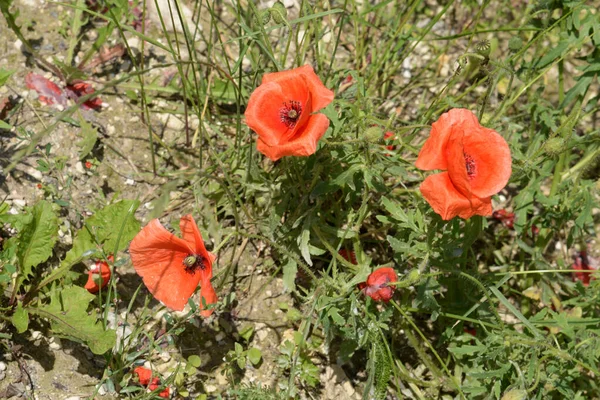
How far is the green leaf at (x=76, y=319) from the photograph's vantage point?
268 centimetres

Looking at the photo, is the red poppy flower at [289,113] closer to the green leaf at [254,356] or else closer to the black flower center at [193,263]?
the black flower center at [193,263]

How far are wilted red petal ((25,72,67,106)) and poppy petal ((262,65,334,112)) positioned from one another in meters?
1.42

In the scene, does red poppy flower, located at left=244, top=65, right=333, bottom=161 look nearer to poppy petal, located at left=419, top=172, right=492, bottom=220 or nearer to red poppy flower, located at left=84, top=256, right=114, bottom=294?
poppy petal, located at left=419, top=172, right=492, bottom=220

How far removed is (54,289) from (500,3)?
10.5 ft

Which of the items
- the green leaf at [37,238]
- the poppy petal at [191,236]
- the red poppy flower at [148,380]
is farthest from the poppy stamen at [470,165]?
the green leaf at [37,238]

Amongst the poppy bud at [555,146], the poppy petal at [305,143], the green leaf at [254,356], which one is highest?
the poppy petal at [305,143]

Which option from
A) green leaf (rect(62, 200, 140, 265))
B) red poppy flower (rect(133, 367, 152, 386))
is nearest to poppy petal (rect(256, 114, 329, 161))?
green leaf (rect(62, 200, 140, 265))

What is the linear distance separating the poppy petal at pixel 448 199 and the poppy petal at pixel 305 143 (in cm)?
41

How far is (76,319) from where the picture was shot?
2723mm

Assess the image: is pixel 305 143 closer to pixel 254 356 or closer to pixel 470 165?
pixel 470 165

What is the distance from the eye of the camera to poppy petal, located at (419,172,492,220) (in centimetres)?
230

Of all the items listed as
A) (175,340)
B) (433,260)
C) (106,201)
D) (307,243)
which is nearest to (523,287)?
(433,260)

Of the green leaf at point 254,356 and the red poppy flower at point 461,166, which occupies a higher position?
the red poppy flower at point 461,166

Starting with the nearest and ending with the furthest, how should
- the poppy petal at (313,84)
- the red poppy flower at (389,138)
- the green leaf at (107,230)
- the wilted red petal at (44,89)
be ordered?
the poppy petal at (313,84), the red poppy flower at (389,138), the green leaf at (107,230), the wilted red petal at (44,89)
